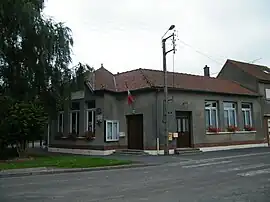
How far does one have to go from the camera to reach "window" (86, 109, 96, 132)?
1015 inches

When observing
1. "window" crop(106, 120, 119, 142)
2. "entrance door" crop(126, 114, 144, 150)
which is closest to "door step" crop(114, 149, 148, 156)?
"entrance door" crop(126, 114, 144, 150)

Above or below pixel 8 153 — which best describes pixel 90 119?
above

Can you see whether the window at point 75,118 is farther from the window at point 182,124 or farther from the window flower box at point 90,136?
the window at point 182,124

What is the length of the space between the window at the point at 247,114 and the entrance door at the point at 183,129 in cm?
645

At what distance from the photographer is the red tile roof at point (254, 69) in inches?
1260

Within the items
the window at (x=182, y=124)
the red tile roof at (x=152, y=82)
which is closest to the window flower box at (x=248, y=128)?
the red tile roof at (x=152, y=82)

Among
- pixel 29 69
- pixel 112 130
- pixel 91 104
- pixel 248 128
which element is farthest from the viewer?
pixel 248 128

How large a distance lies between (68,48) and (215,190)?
1602 cm

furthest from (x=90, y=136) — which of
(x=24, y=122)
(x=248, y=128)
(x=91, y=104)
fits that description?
(x=248, y=128)

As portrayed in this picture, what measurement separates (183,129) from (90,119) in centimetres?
674

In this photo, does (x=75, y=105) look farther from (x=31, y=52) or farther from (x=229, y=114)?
(x=229, y=114)

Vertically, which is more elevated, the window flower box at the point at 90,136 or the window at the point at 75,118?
the window at the point at 75,118

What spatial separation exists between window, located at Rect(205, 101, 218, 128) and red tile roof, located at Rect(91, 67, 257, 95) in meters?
1.12

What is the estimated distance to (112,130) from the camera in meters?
24.9
